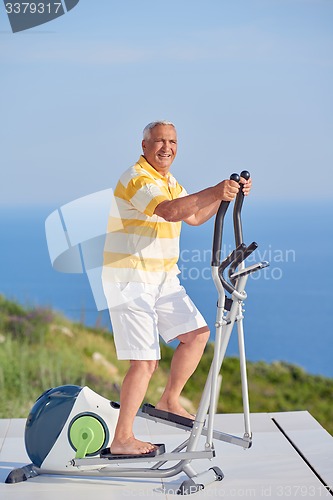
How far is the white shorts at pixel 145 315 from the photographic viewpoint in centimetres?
338

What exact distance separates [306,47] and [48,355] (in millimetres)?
3035

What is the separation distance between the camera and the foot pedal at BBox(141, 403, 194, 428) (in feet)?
11.4

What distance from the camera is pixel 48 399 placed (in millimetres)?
3572

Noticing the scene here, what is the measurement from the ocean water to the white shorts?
3.19 metres

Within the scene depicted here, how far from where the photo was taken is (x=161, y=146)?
3408 millimetres

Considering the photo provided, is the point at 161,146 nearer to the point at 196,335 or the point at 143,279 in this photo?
the point at 143,279

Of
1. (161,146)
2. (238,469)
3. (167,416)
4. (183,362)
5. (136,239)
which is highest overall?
(161,146)

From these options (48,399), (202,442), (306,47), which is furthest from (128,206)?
(306,47)

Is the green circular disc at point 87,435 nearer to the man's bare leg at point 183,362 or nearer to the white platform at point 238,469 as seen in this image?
the white platform at point 238,469

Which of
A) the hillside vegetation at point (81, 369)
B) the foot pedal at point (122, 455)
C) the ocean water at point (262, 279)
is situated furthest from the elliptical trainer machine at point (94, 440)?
the ocean water at point (262, 279)

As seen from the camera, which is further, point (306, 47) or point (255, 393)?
point (255, 393)

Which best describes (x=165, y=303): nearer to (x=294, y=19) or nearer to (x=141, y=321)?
(x=141, y=321)

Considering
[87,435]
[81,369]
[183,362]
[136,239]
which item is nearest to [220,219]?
[136,239]

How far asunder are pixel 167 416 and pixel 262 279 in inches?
148
